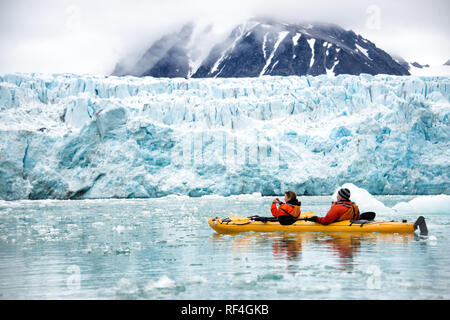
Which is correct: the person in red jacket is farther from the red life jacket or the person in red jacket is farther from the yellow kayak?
the red life jacket

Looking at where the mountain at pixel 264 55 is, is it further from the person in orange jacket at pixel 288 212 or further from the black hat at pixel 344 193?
the black hat at pixel 344 193

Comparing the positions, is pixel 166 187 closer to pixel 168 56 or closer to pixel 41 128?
pixel 41 128

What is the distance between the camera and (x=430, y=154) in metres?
23.8

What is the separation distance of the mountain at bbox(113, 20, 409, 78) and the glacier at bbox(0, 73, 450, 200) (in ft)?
153

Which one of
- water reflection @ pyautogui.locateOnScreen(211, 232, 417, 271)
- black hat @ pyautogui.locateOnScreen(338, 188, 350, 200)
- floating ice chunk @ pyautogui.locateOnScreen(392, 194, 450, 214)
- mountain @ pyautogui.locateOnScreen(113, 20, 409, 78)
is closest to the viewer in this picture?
water reflection @ pyautogui.locateOnScreen(211, 232, 417, 271)

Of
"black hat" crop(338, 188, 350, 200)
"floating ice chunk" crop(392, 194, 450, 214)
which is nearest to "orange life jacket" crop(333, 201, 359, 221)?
"black hat" crop(338, 188, 350, 200)

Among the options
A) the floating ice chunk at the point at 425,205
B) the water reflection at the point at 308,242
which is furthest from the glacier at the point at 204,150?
the water reflection at the point at 308,242

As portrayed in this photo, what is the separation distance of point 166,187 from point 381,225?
17004mm

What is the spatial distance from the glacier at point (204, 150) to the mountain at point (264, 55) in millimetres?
46746

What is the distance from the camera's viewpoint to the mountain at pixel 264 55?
7569cm

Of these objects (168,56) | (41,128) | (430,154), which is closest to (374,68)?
(168,56)

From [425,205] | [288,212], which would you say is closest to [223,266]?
[288,212]

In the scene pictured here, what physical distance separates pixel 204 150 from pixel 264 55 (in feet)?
193

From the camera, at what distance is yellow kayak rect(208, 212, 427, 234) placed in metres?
8.14
